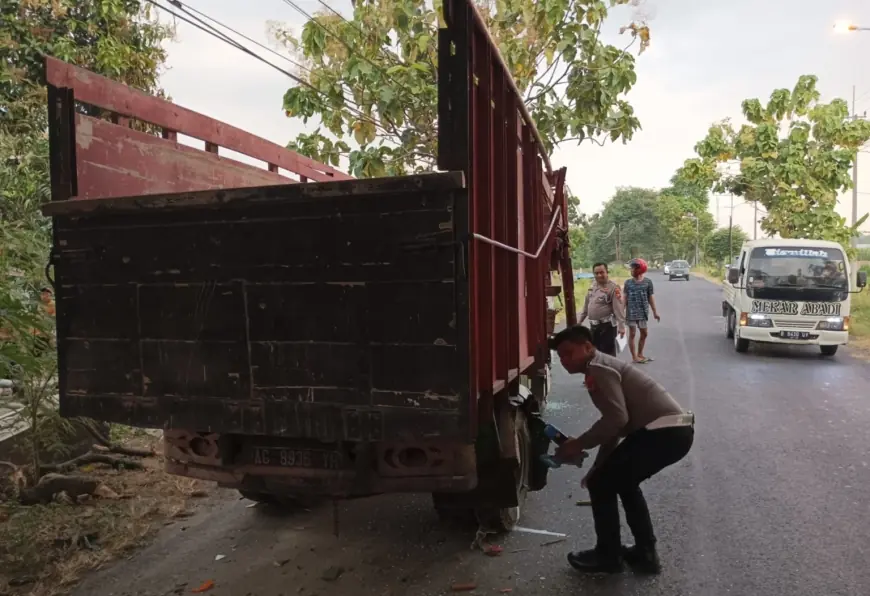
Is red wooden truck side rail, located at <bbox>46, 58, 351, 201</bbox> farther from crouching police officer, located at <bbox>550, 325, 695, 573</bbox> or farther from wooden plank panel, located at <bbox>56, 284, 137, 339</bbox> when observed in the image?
crouching police officer, located at <bbox>550, 325, 695, 573</bbox>

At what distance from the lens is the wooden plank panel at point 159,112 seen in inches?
135

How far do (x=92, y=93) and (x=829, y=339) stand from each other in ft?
37.2

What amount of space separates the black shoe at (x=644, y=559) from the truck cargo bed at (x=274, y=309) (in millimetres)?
1603

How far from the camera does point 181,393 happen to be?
3.05 metres

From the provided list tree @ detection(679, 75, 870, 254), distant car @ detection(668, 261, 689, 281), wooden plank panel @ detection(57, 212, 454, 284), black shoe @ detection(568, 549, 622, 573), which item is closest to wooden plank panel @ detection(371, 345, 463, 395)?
wooden plank panel @ detection(57, 212, 454, 284)

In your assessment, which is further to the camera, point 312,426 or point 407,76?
point 407,76

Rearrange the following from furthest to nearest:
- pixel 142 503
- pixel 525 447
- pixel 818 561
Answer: pixel 142 503, pixel 525 447, pixel 818 561

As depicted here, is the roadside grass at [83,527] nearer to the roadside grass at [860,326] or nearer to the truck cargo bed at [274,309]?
the truck cargo bed at [274,309]

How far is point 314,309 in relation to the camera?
9.25 ft

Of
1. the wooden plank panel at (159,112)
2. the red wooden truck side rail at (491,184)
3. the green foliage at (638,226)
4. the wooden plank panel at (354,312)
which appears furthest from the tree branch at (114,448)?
the green foliage at (638,226)

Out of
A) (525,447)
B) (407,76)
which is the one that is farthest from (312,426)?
(407,76)

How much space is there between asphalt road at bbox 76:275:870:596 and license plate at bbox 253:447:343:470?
758mm

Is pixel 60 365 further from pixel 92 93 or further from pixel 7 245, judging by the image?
pixel 7 245

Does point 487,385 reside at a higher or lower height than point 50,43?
lower
